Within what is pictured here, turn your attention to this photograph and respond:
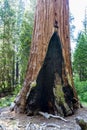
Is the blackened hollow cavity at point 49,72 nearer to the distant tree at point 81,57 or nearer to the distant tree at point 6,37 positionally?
the distant tree at point 6,37

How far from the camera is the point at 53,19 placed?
598cm

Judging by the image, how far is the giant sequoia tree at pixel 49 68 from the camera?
586cm

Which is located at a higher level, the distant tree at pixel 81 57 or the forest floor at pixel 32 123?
the distant tree at pixel 81 57

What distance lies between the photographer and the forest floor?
5016 millimetres

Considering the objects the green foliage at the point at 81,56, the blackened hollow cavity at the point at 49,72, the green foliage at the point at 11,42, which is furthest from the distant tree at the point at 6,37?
the blackened hollow cavity at the point at 49,72

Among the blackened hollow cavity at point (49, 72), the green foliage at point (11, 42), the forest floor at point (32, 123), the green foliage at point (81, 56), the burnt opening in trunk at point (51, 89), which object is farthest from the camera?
the green foliage at point (81, 56)

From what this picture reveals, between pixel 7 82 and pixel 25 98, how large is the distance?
11.5m

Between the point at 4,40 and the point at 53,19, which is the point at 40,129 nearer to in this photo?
the point at 53,19

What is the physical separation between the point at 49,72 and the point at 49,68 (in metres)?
0.11

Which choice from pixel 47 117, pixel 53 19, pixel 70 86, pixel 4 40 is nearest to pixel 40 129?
pixel 47 117

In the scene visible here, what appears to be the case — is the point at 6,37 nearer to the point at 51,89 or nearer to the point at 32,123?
the point at 51,89

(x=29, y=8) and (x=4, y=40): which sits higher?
(x=29, y=8)

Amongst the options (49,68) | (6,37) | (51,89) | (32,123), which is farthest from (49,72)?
(6,37)

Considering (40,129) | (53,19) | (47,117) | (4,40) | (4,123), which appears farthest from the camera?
(4,40)
